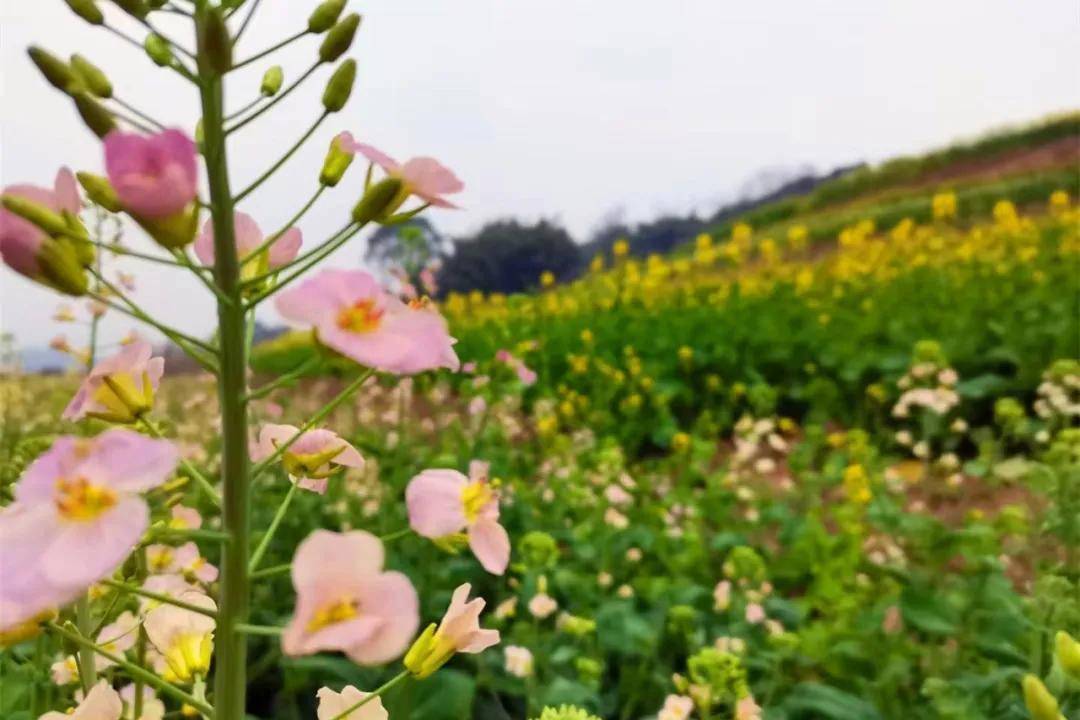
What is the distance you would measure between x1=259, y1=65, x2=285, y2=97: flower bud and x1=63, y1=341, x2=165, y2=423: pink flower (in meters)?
0.14

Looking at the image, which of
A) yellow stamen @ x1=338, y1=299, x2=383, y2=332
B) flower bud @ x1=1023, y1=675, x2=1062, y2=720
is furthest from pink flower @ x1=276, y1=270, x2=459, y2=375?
flower bud @ x1=1023, y1=675, x2=1062, y2=720

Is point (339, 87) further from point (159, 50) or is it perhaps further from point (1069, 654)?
point (1069, 654)

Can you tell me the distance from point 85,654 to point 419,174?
14.7 inches

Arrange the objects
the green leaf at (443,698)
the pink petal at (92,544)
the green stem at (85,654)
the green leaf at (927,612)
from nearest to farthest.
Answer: the pink petal at (92,544) < the green stem at (85,654) < the green leaf at (443,698) < the green leaf at (927,612)

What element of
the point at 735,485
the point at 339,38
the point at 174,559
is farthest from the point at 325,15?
the point at 735,485

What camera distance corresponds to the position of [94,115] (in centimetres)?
42

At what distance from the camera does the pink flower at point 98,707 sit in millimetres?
454

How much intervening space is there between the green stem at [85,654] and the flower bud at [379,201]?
0.93 ft

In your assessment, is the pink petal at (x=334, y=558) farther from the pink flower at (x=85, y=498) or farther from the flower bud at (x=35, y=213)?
the flower bud at (x=35, y=213)

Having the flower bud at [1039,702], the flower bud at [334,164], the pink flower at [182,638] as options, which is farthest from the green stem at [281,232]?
the flower bud at [1039,702]

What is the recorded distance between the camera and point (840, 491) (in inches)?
133

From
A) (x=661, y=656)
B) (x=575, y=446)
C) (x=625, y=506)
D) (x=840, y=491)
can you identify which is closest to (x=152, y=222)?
(x=661, y=656)

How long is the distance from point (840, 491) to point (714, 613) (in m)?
1.68

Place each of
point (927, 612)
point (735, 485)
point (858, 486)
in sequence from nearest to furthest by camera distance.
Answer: point (927, 612) < point (858, 486) < point (735, 485)
